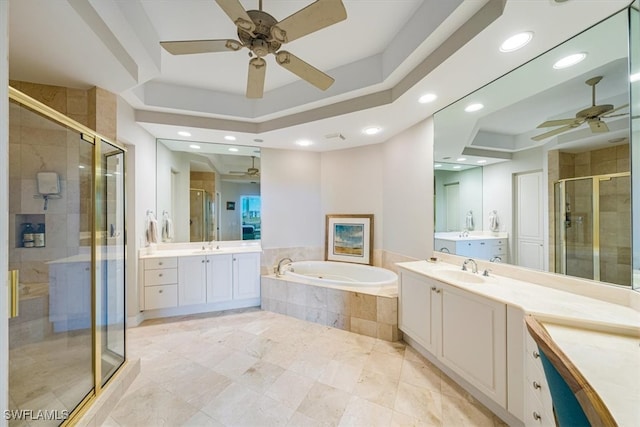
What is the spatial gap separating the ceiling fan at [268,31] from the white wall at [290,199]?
243 centimetres

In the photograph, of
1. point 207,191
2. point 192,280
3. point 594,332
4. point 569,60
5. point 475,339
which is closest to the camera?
point 594,332

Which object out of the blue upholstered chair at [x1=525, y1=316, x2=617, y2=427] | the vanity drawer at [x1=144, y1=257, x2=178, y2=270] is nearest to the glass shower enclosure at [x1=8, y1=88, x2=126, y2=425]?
the vanity drawer at [x1=144, y1=257, x2=178, y2=270]

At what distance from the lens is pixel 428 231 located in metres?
2.97

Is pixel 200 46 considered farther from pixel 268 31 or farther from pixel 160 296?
pixel 160 296

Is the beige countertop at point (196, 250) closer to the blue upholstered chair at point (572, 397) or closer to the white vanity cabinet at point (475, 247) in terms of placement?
the white vanity cabinet at point (475, 247)

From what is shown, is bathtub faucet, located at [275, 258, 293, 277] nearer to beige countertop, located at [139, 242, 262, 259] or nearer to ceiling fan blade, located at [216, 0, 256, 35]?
beige countertop, located at [139, 242, 262, 259]

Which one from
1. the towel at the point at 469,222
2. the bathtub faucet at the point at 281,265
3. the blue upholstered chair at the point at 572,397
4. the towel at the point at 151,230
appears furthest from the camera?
the bathtub faucet at the point at 281,265

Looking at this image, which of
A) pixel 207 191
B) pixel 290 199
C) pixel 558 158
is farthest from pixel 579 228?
pixel 207 191

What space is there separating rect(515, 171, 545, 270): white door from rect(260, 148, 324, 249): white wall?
9.24 ft

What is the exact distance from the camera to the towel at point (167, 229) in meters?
3.74

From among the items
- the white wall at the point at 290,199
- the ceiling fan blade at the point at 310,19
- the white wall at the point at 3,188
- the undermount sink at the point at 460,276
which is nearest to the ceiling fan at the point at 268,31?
the ceiling fan blade at the point at 310,19

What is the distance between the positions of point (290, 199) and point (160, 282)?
7.24ft

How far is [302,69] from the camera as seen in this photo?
1.70m

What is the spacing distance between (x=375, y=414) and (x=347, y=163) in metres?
3.34
